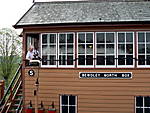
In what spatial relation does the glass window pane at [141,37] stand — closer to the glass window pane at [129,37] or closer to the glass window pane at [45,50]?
the glass window pane at [129,37]

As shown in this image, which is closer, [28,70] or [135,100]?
[135,100]

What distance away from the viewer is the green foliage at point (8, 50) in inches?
1243

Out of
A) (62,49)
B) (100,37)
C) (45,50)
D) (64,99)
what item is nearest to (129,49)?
(100,37)

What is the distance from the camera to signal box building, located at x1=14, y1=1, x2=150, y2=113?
33.1 feet

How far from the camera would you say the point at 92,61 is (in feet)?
34.1

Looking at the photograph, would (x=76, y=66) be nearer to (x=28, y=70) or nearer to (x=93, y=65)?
(x=93, y=65)

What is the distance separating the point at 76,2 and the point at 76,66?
137 inches

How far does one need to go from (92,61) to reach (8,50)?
23.7 meters

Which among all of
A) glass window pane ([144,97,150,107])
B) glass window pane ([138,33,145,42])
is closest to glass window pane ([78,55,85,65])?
glass window pane ([138,33,145,42])

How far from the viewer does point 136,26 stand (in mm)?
10031

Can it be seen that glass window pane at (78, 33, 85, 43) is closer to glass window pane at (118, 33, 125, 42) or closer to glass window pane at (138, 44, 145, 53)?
glass window pane at (118, 33, 125, 42)

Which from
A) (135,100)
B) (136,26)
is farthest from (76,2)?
(135,100)

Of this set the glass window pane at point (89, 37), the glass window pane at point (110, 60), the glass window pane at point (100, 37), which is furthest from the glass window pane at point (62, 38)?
the glass window pane at point (110, 60)

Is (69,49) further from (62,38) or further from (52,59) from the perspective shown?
(52,59)
